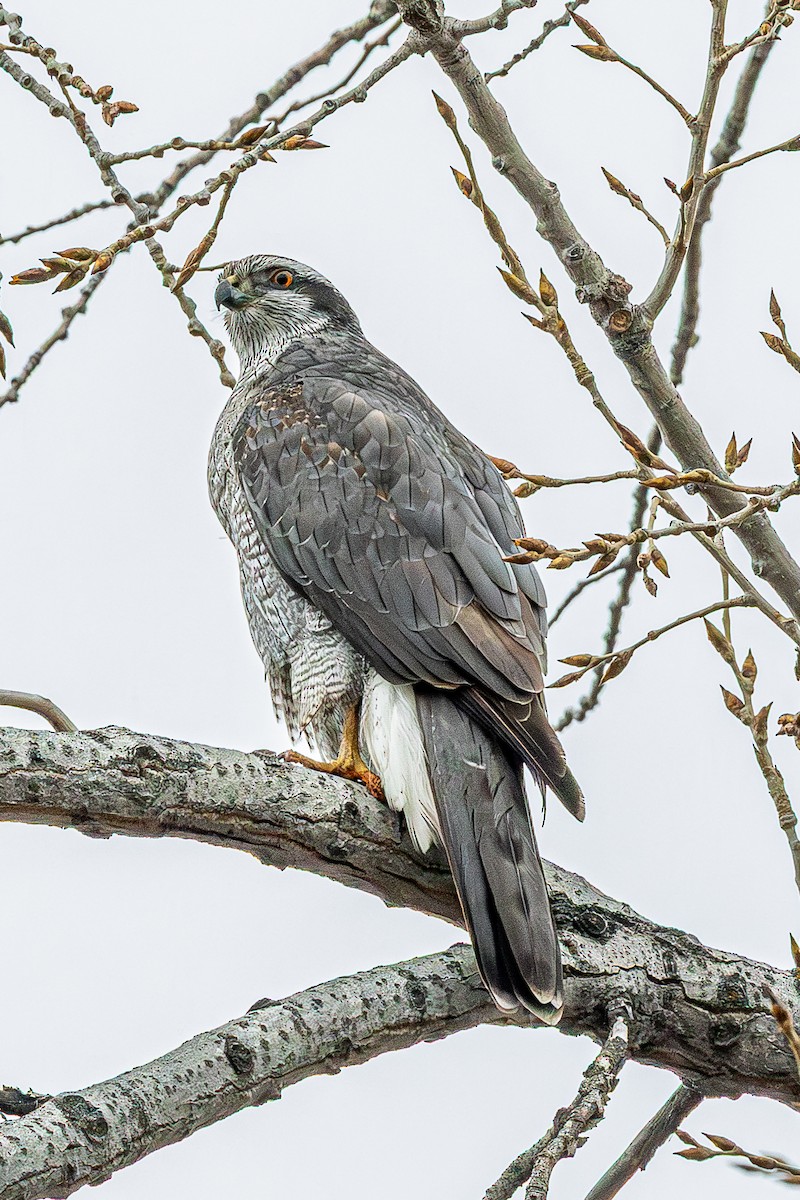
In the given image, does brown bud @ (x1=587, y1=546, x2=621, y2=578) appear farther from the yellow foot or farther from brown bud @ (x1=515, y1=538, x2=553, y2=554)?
the yellow foot

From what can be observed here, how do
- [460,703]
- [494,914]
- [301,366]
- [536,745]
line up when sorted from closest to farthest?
[494,914] → [536,745] → [460,703] → [301,366]

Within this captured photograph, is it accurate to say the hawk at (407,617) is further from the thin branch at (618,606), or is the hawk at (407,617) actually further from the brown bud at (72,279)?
the brown bud at (72,279)

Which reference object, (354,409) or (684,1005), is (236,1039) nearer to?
(684,1005)

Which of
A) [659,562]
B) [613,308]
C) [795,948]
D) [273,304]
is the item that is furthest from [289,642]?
[795,948]

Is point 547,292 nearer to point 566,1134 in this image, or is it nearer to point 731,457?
point 731,457

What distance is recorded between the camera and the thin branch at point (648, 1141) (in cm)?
271

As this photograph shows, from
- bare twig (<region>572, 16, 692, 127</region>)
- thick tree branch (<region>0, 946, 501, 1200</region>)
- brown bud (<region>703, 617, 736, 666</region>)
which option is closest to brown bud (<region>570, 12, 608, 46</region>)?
bare twig (<region>572, 16, 692, 127</region>)

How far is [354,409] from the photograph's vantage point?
3.71 meters

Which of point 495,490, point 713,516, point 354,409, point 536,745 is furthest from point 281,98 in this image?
point 536,745

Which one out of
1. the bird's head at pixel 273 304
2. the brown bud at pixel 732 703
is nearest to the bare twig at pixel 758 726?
the brown bud at pixel 732 703

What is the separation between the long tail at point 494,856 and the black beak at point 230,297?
1943mm

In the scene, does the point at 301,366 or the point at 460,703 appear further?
the point at 301,366

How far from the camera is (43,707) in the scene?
9.14 ft

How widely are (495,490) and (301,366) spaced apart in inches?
32.3
